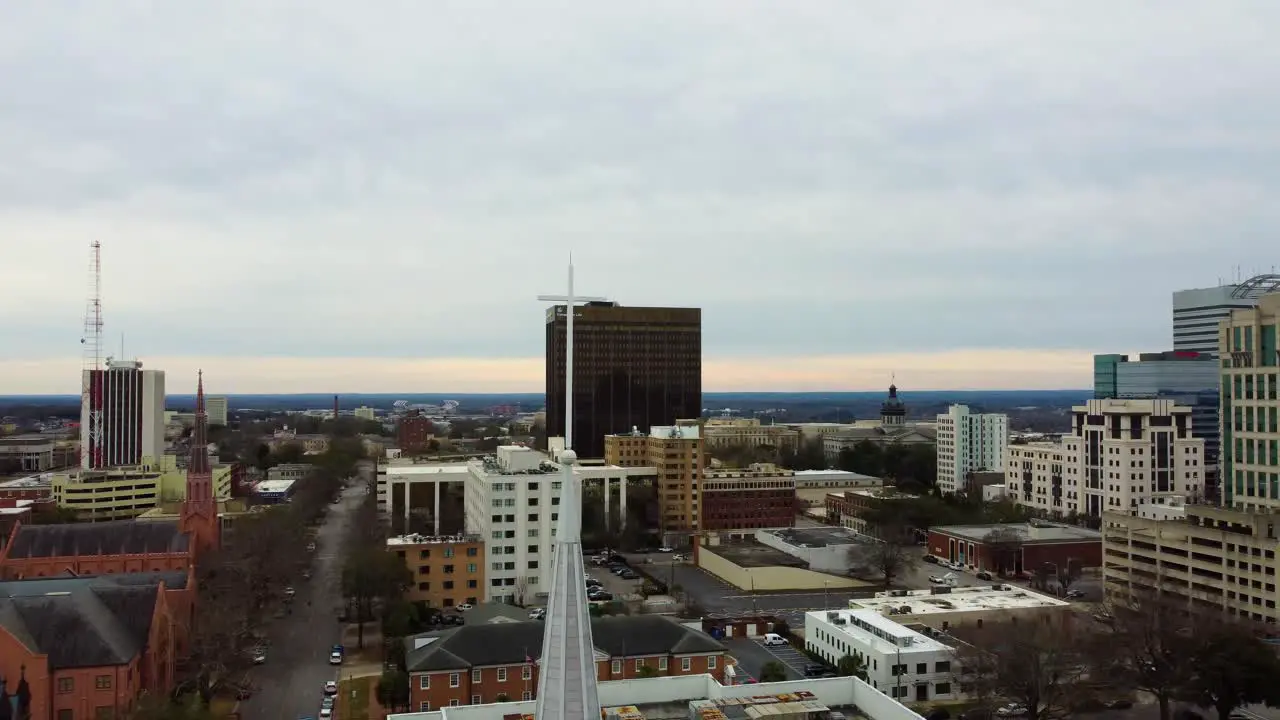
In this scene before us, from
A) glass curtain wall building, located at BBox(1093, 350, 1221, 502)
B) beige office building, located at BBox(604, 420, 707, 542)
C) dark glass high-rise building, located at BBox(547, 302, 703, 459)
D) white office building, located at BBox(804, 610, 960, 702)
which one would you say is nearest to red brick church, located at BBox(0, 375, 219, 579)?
white office building, located at BBox(804, 610, 960, 702)

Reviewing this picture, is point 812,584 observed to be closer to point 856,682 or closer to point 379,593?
point 379,593

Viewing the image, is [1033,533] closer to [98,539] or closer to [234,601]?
[234,601]

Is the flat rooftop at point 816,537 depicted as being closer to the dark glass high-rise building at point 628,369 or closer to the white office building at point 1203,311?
the dark glass high-rise building at point 628,369

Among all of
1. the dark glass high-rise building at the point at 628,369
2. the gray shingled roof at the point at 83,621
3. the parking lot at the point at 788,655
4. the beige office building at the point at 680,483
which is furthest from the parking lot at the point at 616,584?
the dark glass high-rise building at the point at 628,369

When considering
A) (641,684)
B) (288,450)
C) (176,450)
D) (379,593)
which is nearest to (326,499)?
(288,450)

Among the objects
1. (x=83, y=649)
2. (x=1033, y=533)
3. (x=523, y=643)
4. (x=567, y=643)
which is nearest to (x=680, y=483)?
(x=1033, y=533)

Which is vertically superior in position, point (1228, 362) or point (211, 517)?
point (1228, 362)

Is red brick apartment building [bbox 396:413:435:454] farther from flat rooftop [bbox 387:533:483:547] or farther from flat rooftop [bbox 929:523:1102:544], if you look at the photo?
flat rooftop [bbox 929:523:1102:544]
